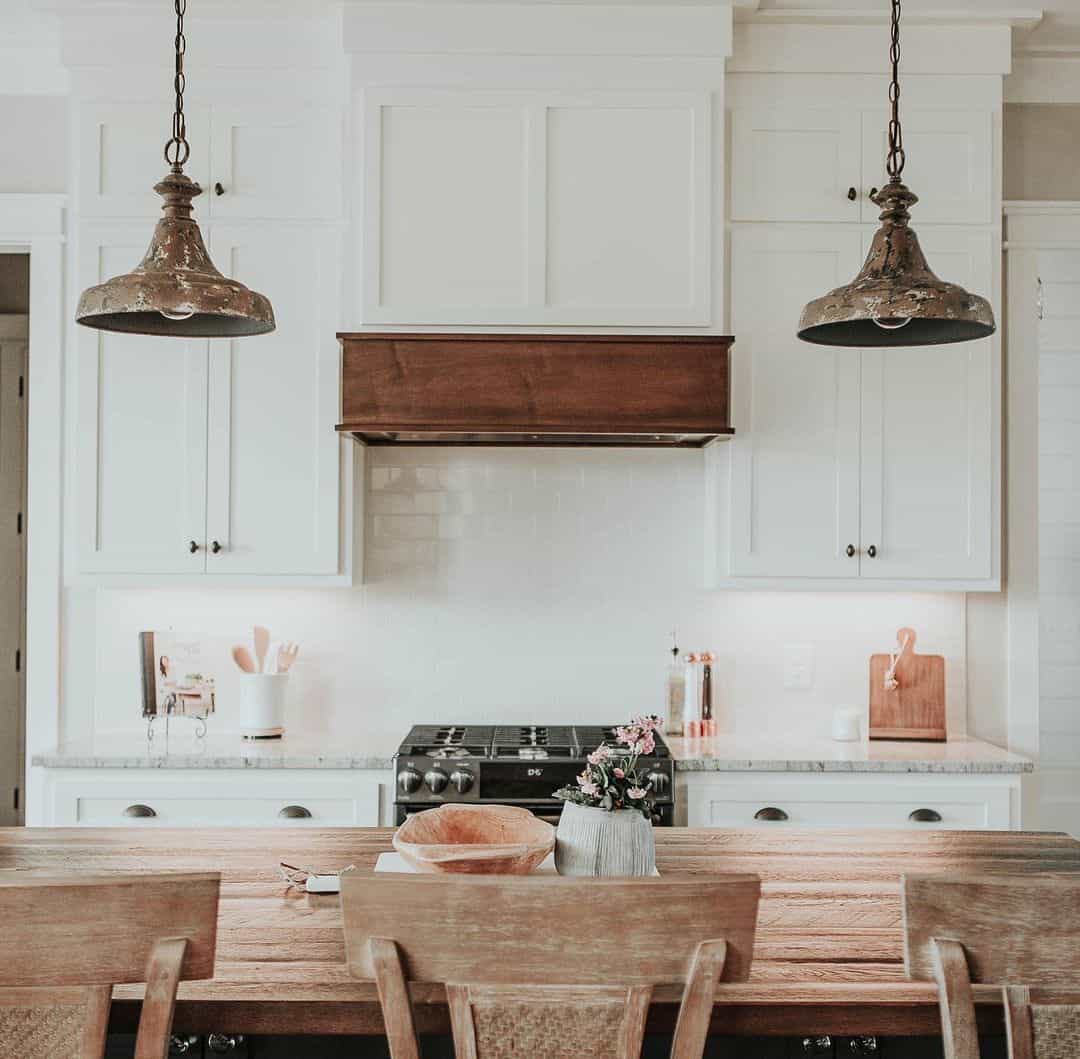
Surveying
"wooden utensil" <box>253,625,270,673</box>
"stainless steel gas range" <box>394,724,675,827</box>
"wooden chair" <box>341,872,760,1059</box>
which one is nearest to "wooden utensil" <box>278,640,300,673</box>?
"wooden utensil" <box>253,625,270,673</box>

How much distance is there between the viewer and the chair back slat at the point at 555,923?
120cm

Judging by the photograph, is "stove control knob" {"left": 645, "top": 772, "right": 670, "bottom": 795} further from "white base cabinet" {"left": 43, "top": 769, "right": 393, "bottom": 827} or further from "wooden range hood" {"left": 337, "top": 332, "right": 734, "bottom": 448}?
"wooden range hood" {"left": 337, "top": 332, "right": 734, "bottom": 448}

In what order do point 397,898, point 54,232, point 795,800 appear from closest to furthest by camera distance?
point 397,898
point 795,800
point 54,232

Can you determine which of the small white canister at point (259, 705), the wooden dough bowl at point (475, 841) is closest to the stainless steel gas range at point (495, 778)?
the small white canister at point (259, 705)

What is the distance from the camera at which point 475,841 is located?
6.23 feet

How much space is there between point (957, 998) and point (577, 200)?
8.42 ft

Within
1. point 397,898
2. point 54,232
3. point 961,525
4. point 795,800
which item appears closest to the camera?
point 397,898

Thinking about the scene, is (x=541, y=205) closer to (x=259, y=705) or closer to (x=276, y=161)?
(x=276, y=161)

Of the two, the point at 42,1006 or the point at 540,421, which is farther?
the point at 540,421

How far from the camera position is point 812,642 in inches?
146

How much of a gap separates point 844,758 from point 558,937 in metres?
2.17

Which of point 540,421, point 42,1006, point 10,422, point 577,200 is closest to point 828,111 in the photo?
point 577,200

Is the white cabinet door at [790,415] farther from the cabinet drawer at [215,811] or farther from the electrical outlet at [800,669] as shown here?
the cabinet drawer at [215,811]

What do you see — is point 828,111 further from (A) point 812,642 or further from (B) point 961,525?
(A) point 812,642
